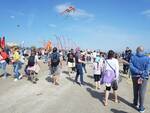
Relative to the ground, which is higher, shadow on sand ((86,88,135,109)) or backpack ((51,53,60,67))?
backpack ((51,53,60,67))

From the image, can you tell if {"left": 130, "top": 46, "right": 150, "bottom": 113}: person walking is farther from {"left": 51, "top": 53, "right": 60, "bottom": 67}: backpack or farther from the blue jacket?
{"left": 51, "top": 53, "right": 60, "bottom": 67}: backpack

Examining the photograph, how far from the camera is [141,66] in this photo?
924 centimetres

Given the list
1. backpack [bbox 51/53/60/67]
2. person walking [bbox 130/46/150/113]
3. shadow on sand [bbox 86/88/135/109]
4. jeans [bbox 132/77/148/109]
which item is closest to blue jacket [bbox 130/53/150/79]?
person walking [bbox 130/46/150/113]

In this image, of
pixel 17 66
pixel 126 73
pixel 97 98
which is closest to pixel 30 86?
pixel 17 66

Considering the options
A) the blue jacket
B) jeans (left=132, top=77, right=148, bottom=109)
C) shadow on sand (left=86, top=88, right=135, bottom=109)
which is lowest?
shadow on sand (left=86, top=88, right=135, bottom=109)

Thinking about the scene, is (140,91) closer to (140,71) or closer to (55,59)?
(140,71)

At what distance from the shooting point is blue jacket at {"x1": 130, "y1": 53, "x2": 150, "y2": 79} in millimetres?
9133

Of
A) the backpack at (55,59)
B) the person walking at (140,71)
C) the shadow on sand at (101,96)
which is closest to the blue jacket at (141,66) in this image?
the person walking at (140,71)

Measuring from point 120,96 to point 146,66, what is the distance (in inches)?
111

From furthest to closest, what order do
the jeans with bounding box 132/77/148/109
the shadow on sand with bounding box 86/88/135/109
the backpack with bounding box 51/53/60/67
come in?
the backpack with bounding box 51/53/60/67 → the shadow on sand with bounding box 86/88/135/109 → the jeans with bounding box 132/77/148/109

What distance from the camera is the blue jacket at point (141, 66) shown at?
913cm

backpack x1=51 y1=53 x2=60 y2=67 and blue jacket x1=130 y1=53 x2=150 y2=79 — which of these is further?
backpack x1=51 y1=53 x2=60 y2=67

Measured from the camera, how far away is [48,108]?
909 cm

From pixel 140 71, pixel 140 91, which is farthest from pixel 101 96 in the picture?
pixel 140 71
